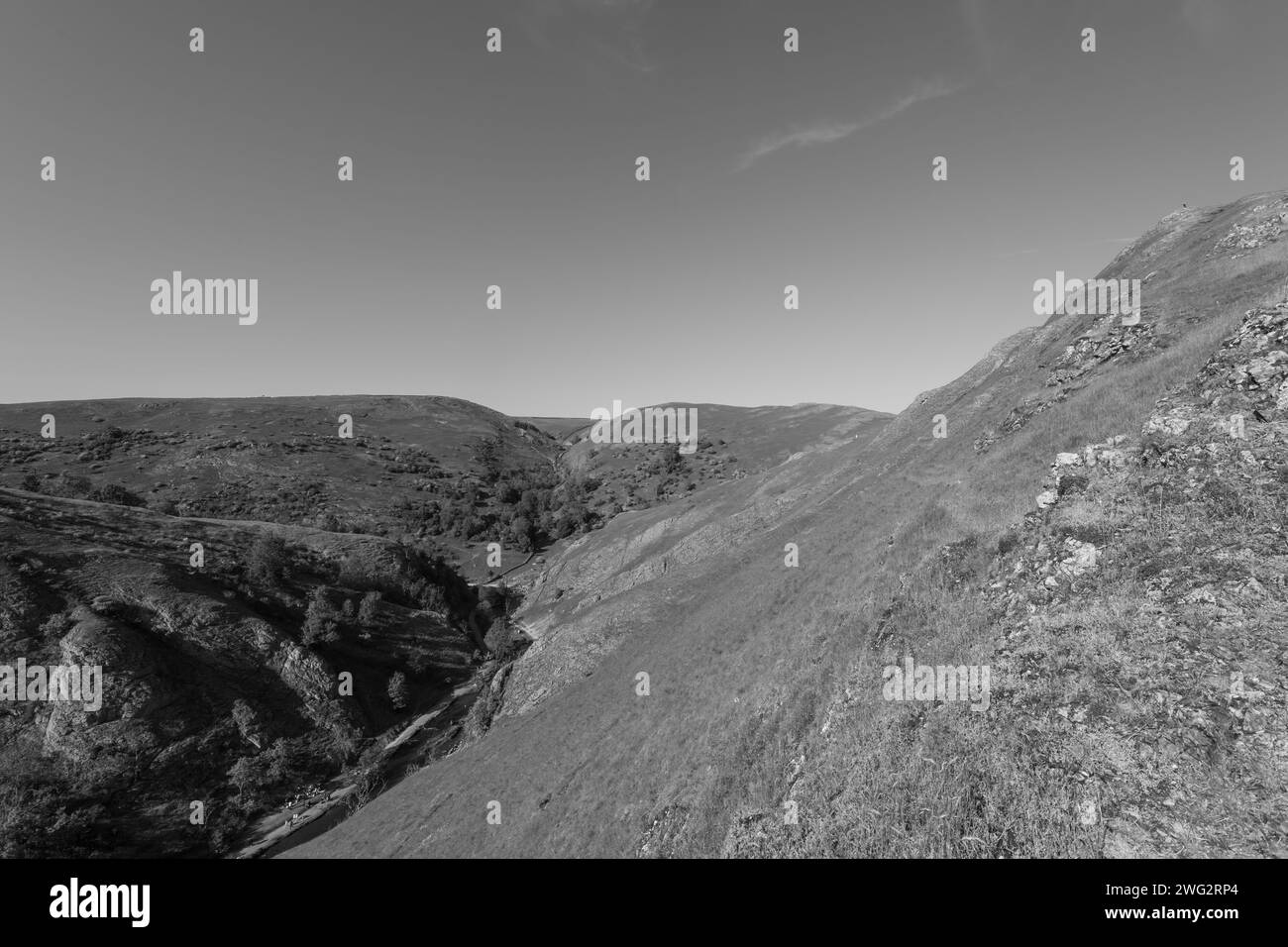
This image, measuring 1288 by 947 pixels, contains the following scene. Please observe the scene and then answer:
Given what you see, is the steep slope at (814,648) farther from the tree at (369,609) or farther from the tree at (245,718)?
the tree at (369,609)

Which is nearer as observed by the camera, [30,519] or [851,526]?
[851,526]

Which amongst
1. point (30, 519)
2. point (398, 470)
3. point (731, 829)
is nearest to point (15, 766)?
point (30, 519)

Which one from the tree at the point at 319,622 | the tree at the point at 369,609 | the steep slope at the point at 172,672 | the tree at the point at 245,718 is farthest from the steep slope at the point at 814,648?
the tree at the point at 369,609

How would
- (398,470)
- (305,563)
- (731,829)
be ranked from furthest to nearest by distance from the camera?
(398,470) < (305,563) < (731,829)

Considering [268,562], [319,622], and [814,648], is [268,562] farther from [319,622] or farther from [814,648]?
[814,648]

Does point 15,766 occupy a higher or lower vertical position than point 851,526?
lower

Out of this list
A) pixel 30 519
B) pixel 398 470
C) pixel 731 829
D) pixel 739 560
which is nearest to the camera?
pixel 731 829

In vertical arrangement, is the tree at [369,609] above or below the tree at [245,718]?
above

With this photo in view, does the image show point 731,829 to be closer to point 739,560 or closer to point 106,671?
point 739,560
